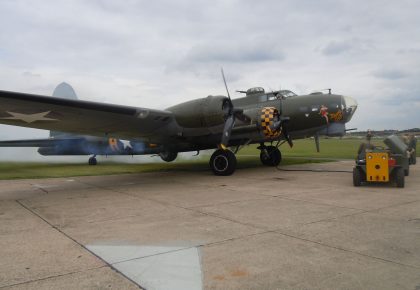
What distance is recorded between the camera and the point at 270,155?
16.3 meters

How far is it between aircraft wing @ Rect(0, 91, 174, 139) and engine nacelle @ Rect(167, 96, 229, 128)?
1.27 feet

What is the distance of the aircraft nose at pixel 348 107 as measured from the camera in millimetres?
13695

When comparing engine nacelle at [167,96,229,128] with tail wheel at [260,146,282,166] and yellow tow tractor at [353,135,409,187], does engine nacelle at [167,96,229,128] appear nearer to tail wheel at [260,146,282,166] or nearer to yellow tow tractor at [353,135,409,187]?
yellow tow tractor at [353,135,409,187]

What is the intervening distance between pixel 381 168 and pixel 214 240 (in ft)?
19.6

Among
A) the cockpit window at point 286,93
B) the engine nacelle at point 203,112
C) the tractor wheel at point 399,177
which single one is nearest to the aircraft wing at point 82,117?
the engine nacelle at point 203,112

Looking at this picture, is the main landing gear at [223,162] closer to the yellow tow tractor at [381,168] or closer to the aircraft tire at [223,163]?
the aircraft tire at [223,163]

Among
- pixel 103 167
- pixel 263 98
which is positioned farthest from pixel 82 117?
pixel 103 167

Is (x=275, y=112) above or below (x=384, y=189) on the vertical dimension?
above

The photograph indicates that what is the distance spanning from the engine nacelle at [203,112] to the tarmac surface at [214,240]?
373 cm

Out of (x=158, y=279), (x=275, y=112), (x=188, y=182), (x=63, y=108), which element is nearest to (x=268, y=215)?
(x=158, y=279)

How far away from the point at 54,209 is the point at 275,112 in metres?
8.18

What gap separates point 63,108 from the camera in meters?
8.85

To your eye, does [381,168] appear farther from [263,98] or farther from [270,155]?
[270,155]

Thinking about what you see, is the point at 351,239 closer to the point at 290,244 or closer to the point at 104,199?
the point at 290,244
